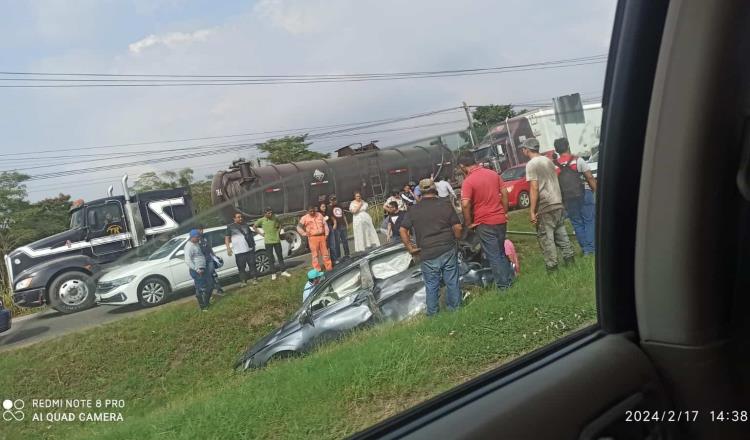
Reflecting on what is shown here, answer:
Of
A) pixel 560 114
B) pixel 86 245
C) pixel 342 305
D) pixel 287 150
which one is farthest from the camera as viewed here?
pixel 560 114

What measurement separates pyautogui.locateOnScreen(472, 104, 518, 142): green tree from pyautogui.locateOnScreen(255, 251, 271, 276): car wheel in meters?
1.35

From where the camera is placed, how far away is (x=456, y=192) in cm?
424

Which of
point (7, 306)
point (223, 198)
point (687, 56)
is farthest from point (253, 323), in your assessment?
point (687, 56)

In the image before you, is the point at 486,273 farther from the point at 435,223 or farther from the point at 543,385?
the point at 543,385

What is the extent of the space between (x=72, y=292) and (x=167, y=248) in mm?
404

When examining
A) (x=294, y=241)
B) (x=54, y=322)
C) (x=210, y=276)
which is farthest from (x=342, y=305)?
(x=54, y=322)

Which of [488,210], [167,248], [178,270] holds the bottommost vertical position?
[488,210]

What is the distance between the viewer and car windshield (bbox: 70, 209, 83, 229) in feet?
7.19

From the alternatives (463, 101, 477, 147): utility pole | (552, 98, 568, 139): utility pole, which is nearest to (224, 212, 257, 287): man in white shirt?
(463, 101, 477, 147): utility pole

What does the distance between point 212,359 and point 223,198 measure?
68 centimetres

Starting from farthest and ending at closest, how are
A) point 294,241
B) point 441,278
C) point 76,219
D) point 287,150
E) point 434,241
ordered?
point 434,241, point 441,278, point 294,241, point 287,150, point 76,219

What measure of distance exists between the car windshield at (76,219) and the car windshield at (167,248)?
12.9 inches

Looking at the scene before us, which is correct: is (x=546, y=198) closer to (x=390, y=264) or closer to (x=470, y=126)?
(x=470, y=126)

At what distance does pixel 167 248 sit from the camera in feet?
8.59
